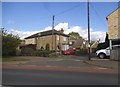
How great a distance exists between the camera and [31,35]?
87000mm

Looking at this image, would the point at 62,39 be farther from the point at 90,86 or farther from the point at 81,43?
the point at 90,86

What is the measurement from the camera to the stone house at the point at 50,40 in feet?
253

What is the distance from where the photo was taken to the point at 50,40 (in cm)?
7875

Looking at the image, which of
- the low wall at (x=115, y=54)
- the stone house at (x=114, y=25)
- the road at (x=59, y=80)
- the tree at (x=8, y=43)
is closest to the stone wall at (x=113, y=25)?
the stone house at (x=114, y=25)

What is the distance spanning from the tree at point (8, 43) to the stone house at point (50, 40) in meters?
28.9

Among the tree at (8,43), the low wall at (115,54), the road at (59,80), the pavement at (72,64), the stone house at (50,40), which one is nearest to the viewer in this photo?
the road at (59,80)

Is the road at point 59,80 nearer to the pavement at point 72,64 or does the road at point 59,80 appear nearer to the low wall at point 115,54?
the pavement at point 72,64

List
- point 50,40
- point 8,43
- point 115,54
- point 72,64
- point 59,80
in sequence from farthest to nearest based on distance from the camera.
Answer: point 50,40
point 8,43
point 115,54
point 72,64
point 59,80

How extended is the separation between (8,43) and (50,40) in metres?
34.2

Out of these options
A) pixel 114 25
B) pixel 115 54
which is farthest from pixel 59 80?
pixel 114 25

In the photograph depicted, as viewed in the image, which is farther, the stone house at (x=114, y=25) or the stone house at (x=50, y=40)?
the stone house at (x=50, y=40)

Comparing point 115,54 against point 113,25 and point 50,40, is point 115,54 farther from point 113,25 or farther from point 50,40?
point 50,40

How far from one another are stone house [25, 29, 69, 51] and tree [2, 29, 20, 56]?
28862 mm

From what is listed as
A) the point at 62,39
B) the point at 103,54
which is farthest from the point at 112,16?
the point at 62,39
